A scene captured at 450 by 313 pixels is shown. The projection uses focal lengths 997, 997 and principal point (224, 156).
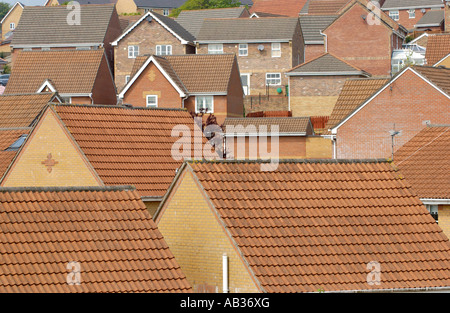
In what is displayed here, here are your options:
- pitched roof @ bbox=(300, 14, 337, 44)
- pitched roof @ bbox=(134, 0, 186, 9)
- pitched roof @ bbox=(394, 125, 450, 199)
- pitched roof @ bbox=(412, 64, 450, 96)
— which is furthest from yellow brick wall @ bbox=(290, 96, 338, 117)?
pitched roof @ bbox=(134, 0, 186, 9)

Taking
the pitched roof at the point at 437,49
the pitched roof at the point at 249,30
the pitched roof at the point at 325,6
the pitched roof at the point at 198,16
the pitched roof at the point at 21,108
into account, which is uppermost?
the pitched roof at the point at 325,6

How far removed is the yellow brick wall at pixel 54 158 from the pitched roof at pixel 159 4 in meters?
114

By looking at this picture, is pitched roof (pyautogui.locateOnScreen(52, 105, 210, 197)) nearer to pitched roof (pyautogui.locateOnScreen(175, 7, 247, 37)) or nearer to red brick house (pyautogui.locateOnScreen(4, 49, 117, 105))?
red brick house (pyautogui.locateOnScreen(4, 49, 117, 105))

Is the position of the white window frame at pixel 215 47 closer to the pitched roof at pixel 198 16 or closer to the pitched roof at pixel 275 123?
the pitched roof at pixel 198 16

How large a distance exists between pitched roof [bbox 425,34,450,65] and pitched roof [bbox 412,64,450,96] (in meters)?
24.6

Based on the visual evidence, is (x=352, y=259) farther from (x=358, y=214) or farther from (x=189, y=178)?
(x=189, y=178)

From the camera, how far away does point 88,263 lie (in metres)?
17.6

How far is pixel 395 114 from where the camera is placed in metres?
45.5

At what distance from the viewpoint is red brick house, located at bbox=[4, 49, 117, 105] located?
69688 millimetres

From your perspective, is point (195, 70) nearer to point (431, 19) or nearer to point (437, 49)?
point (437, 49)

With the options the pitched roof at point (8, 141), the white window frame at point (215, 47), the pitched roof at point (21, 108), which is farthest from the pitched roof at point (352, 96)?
the white window frame at point (215, 47)

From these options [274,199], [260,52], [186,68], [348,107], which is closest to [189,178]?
[274,199]

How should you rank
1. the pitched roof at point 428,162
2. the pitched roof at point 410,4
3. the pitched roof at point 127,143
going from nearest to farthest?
the pitched roof at point 127,143, the pitched roof at point 428,162, the pitched roof at point 410,4

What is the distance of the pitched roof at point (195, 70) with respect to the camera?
66.3 meters
